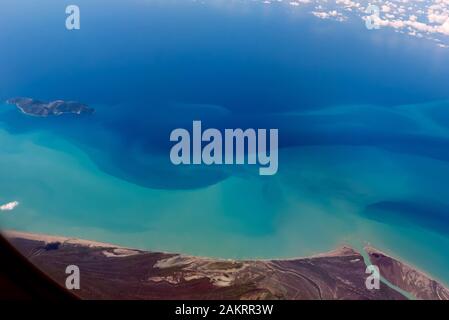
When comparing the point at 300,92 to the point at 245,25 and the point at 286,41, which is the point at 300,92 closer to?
the point at 286,41

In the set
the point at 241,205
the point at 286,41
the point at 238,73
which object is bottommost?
the point at 241,205

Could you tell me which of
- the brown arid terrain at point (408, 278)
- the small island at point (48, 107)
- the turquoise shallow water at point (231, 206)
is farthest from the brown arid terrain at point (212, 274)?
the small island at point (48, 107)

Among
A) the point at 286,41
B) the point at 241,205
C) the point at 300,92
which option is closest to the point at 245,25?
the point at 286,41

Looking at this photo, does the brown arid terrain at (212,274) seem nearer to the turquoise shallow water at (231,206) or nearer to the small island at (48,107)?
the turquoise shallow water at (231,206)

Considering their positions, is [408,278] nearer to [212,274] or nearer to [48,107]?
[212,274]

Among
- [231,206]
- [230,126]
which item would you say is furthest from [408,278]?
[230,126]

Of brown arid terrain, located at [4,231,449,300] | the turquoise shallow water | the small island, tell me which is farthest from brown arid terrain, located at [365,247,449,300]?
the small island
